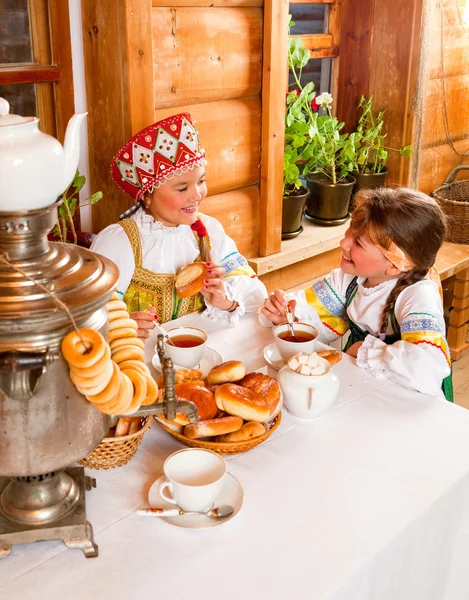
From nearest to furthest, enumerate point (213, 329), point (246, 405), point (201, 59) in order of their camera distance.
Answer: point (246, 405), point (213, 329), point (201, 59)

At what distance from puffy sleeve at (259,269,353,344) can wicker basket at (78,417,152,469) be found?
814 mm

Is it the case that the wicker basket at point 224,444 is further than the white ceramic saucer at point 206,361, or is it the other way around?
the white ceramic saucer at point 206,361

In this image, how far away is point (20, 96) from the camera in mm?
2162

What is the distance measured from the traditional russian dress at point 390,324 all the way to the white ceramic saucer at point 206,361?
34 cm

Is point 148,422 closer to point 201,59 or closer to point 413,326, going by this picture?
point 413,326

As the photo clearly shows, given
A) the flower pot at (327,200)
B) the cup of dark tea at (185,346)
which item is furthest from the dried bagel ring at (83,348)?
the flower pot at (327,200)

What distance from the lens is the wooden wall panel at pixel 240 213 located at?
8.67ft

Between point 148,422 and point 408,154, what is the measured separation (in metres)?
2.63

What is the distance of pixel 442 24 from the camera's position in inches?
136

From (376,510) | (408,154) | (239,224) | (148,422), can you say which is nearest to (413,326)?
(376,510)

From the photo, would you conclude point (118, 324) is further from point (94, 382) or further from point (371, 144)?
point (371, 144)

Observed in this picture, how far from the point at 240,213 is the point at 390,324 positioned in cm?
109

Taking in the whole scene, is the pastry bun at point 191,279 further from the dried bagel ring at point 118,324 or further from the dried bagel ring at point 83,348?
the dried bagel ring at point 83,348

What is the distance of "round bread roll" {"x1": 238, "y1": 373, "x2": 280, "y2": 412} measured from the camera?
51.3 inches
